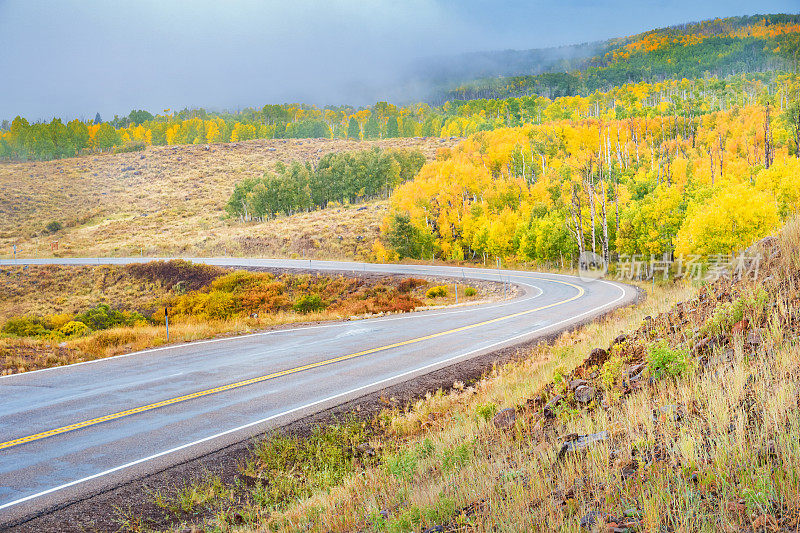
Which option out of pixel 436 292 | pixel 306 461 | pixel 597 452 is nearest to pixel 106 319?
pixel 436 292

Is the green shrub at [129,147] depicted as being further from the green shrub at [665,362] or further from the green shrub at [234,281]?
the green shrub at [665,362]

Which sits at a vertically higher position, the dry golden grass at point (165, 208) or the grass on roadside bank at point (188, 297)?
the dry golden grass at point (165, 208)

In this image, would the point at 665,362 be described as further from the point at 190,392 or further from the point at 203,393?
the point at 190,392

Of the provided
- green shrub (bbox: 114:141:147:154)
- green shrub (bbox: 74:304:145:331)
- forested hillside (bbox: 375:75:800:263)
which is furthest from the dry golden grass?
green shrub (bbox: 74:304:145:331)

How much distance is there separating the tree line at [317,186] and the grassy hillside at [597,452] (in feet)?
299

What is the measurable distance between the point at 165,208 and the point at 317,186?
3346 centimetres

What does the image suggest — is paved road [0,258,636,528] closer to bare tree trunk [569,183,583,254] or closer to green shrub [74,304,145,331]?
green shrub [74,304,145,331]

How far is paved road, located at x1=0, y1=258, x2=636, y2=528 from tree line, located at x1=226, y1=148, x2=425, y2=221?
3104 inches

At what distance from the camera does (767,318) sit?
7562 millimetres

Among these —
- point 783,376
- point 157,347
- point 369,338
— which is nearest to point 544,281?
point 369,338

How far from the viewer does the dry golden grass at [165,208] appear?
7481 cm

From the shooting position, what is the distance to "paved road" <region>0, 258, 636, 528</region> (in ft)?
27.7

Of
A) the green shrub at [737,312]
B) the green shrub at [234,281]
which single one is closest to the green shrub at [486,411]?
the green shrub at [737,312]

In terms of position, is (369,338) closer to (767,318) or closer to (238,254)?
(767,318)
